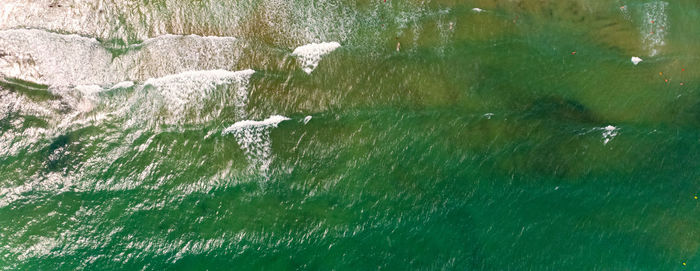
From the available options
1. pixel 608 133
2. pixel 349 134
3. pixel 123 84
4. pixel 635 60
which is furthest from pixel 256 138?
pixel 635 60

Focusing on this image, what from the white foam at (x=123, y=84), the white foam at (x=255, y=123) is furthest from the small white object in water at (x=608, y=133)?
the white foam at (x=123, y=84)

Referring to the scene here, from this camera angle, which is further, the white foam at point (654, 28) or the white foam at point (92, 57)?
the white foam at point (654, 28)

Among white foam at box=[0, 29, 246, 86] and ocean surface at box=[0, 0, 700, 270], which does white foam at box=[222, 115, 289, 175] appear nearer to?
ocean surface at box=[0, 0, 700, 270]

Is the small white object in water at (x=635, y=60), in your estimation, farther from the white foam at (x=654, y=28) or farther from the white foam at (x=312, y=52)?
the white foam at (x=312, y=52)

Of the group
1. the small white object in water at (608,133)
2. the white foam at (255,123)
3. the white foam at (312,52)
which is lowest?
the small white object in water at (608,133)

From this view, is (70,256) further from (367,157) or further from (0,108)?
(367,157)

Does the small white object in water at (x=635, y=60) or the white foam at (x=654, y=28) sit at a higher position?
the white foam at (x=654, y=28)
